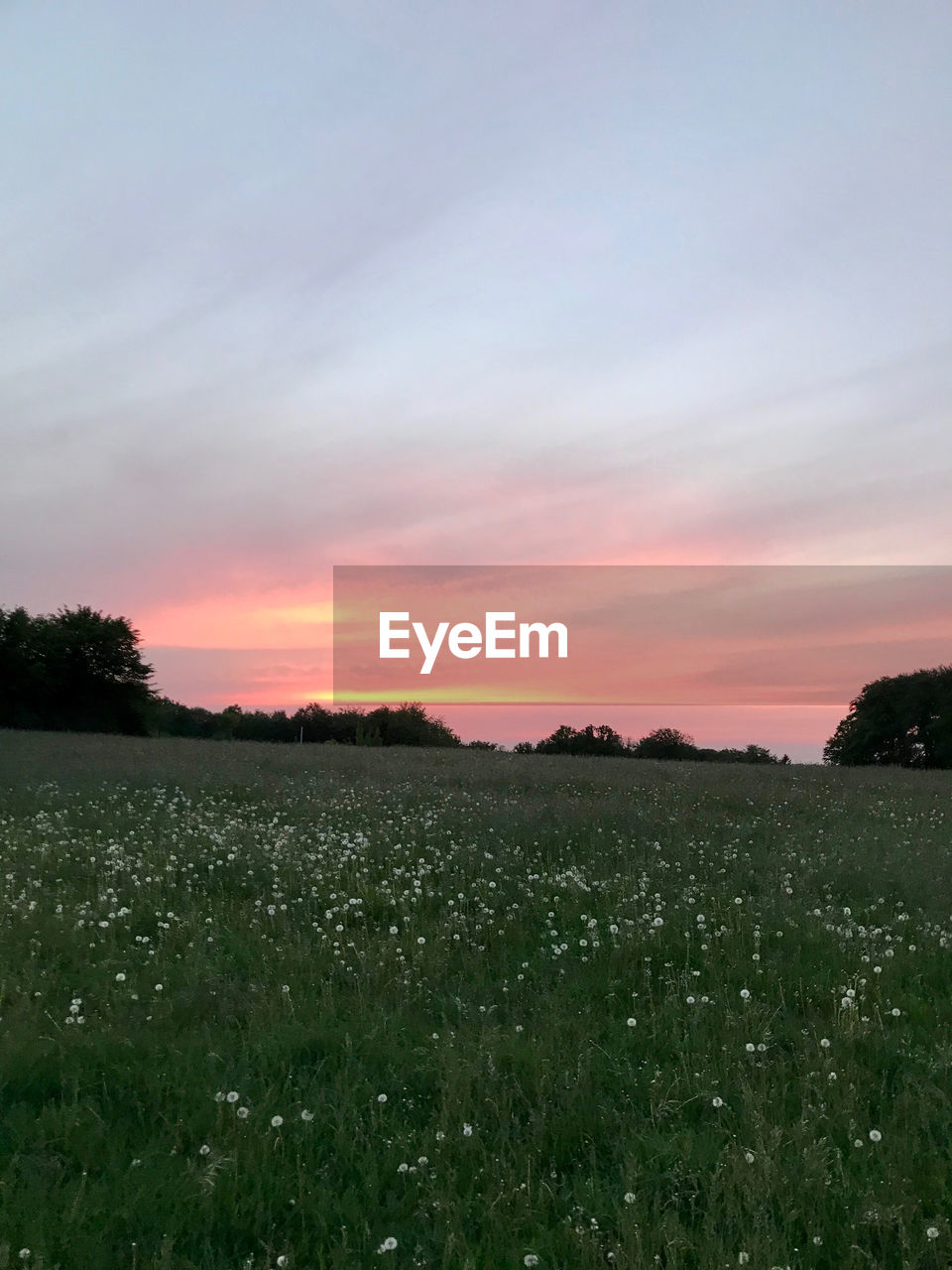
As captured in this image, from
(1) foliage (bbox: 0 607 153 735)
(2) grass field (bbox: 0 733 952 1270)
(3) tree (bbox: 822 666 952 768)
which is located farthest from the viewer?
(3) tree (bbox: 822 666 952 768)

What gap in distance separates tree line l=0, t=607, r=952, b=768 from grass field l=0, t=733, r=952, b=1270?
129 feet

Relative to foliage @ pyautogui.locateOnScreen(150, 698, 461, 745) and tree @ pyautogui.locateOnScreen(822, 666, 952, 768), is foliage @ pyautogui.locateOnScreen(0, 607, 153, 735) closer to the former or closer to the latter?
foliage @ pyautogui.locateOnScreen(150, 698, 461, 745)

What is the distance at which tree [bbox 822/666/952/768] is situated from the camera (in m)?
53.3

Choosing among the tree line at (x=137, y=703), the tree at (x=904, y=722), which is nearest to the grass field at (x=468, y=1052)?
the tree line at (x=137, y=703)

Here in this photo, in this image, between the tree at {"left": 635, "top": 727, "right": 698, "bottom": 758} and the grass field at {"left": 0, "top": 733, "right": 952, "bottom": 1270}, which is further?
the tree at {"left": 635, "top": 727, "right": 698, "bottom": 758}

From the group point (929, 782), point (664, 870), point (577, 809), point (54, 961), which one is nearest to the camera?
point (54, 961)

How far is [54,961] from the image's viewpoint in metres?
7.21

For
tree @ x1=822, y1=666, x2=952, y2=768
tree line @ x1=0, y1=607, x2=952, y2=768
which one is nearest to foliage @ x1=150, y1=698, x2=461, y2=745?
tree line @ x1=0, y1=607, x2=952, y2=768

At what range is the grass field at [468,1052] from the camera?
161 inches

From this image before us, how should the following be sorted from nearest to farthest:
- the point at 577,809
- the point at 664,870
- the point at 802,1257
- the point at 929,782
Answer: the point at 802,1257
the point at 664,870
the point at 577,809
the point at 929,782

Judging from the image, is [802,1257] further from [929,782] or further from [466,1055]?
[929,782]

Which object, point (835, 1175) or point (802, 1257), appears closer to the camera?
point (802, 1257)

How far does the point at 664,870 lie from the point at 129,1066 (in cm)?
635

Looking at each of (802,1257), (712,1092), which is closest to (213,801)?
(712,1092)
